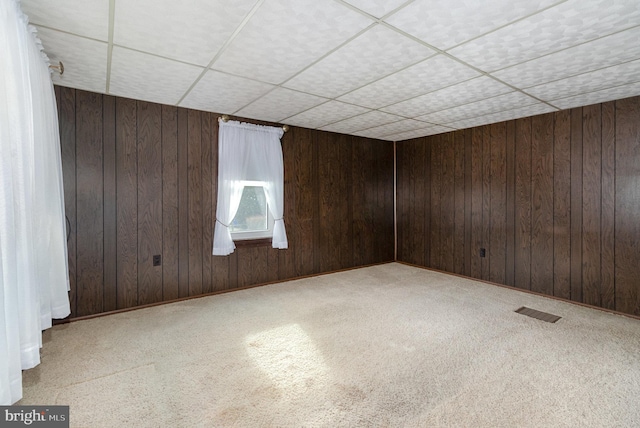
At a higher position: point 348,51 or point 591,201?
point 348,51

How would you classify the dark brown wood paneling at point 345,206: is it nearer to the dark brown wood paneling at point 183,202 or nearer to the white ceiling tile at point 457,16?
the dark brown wood paneling at point 183,202

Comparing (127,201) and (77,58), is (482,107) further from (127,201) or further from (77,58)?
(127,201)

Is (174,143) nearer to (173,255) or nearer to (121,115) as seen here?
(121,115)

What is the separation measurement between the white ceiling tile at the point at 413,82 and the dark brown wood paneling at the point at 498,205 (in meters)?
1.79

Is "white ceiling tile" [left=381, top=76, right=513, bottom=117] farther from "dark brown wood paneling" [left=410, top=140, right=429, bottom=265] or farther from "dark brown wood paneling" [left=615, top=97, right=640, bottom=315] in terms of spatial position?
"dark brown wood paneling" [left=410, top=140, right=429, bottom=265]

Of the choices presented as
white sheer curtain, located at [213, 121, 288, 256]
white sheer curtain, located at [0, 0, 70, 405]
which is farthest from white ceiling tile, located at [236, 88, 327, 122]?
white sheer curtain, located at [0, 0, 70, 405]

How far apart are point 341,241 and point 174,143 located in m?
2.76

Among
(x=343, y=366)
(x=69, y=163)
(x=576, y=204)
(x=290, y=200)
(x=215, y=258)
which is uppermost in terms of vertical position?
(x=69, y=163)

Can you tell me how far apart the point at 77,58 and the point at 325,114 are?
7.80 ft

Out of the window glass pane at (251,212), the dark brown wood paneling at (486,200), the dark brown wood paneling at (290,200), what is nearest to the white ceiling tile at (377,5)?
the dark brown wood paneling at (290,200)

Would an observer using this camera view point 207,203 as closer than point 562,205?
No

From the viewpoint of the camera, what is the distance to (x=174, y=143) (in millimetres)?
3395

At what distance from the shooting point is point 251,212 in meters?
4.03

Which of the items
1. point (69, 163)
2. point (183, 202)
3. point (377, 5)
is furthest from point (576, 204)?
point (69, 163)
